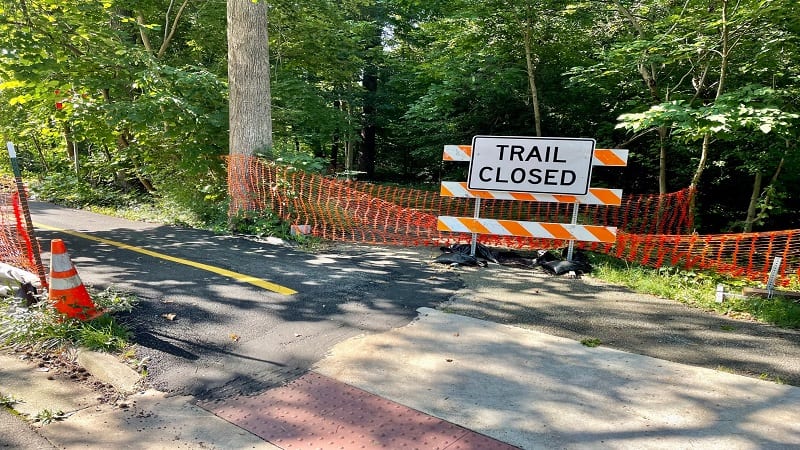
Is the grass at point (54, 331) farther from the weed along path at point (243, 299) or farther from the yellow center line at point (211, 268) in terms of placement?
the yellow center line at point (211, 268)

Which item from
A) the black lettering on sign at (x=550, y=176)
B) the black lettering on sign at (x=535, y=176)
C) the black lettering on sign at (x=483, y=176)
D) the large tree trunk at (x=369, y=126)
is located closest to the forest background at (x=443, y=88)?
the large tree trunk at (x=369, y=126)

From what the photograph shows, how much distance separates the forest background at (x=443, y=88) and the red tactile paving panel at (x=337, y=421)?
227 inches

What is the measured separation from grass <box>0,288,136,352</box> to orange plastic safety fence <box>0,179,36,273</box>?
1.12m

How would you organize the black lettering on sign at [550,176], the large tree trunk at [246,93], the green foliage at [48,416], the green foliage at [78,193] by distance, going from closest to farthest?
the green foliage at [48,416] < the black lettering on sign at [550,176] < the large tree trunk at [246,93] < the green foliage at [78,193]

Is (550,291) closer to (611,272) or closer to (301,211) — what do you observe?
(611,272)

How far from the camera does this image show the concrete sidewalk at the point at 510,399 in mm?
2770

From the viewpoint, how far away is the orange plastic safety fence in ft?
17.4

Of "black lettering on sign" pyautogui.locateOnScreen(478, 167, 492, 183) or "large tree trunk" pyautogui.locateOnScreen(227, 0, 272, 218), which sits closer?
"black lettering on sign" pyautogui.locateOnScreen(478, 167, 492, 183)

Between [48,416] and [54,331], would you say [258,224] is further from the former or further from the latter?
[48,416]

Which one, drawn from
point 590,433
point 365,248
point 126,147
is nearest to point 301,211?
point 365,248

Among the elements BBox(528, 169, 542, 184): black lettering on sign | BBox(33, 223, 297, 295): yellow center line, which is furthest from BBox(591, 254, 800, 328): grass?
BBox(33, 223, 297, 295): yellow center line

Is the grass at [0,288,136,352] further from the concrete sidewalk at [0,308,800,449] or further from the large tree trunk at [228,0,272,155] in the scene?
the large tree trunk at [228,0,272,155]

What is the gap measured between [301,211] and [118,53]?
18.6 feet

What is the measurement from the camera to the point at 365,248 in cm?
760
